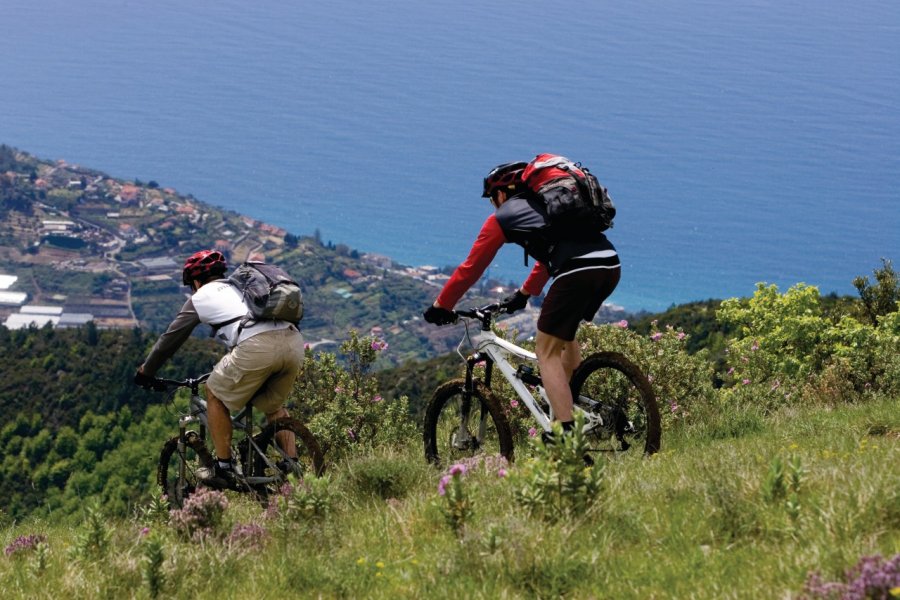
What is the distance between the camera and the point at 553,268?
648 centimetres

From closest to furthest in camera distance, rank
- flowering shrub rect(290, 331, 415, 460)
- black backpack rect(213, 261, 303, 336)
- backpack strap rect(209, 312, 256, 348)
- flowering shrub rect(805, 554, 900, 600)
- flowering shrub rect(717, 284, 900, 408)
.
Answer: flowering shrub rect(805, 554, 900, 600) → black backpack rect(213, 261, 303, 336) → backpack strap rect(209, 312, 256, 348) → flowering shrub rect(290, 331, 415, 460) → flowering shrub rect(717, 284, 900, 408)

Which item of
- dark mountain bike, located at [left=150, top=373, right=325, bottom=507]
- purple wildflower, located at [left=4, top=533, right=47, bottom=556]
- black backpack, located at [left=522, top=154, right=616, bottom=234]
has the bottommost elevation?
purple wildflower, located at [left=4, top=533, right=47, bottom=556]

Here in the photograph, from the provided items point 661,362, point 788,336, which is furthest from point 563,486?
point 788,336

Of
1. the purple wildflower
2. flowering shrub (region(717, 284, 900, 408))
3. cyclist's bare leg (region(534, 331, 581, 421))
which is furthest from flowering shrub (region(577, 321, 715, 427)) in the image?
the purple wildflower

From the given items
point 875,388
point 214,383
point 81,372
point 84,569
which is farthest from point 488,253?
point 81,372

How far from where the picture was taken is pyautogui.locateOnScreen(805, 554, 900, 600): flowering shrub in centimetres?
335

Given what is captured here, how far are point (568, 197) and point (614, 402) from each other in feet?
5.42

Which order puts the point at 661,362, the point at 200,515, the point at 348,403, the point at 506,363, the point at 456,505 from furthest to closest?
the point at 348,403 → the point at 661,362 → the point at 506,363 → the point at 200,515 → the point at 456,505

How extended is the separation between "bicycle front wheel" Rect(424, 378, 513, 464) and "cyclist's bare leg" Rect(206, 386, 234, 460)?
5.00 ft

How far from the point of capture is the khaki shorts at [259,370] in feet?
23.8

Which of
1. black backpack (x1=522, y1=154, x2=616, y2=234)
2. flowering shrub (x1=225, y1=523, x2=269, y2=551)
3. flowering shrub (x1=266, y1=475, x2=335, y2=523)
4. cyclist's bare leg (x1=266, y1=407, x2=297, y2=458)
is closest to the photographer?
flowering shrub (x1=225, y1=523, x2=269, y2=551)

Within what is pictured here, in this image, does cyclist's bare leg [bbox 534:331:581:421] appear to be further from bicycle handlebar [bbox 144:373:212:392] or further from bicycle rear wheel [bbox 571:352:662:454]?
bicycle handlebar [bbox 144:373:212:392]

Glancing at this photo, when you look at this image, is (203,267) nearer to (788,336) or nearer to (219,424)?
(219,424)

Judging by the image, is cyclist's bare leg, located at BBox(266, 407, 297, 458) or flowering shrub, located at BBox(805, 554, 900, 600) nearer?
flowering shrub, located at BBox(805, 554, 900, 600)
